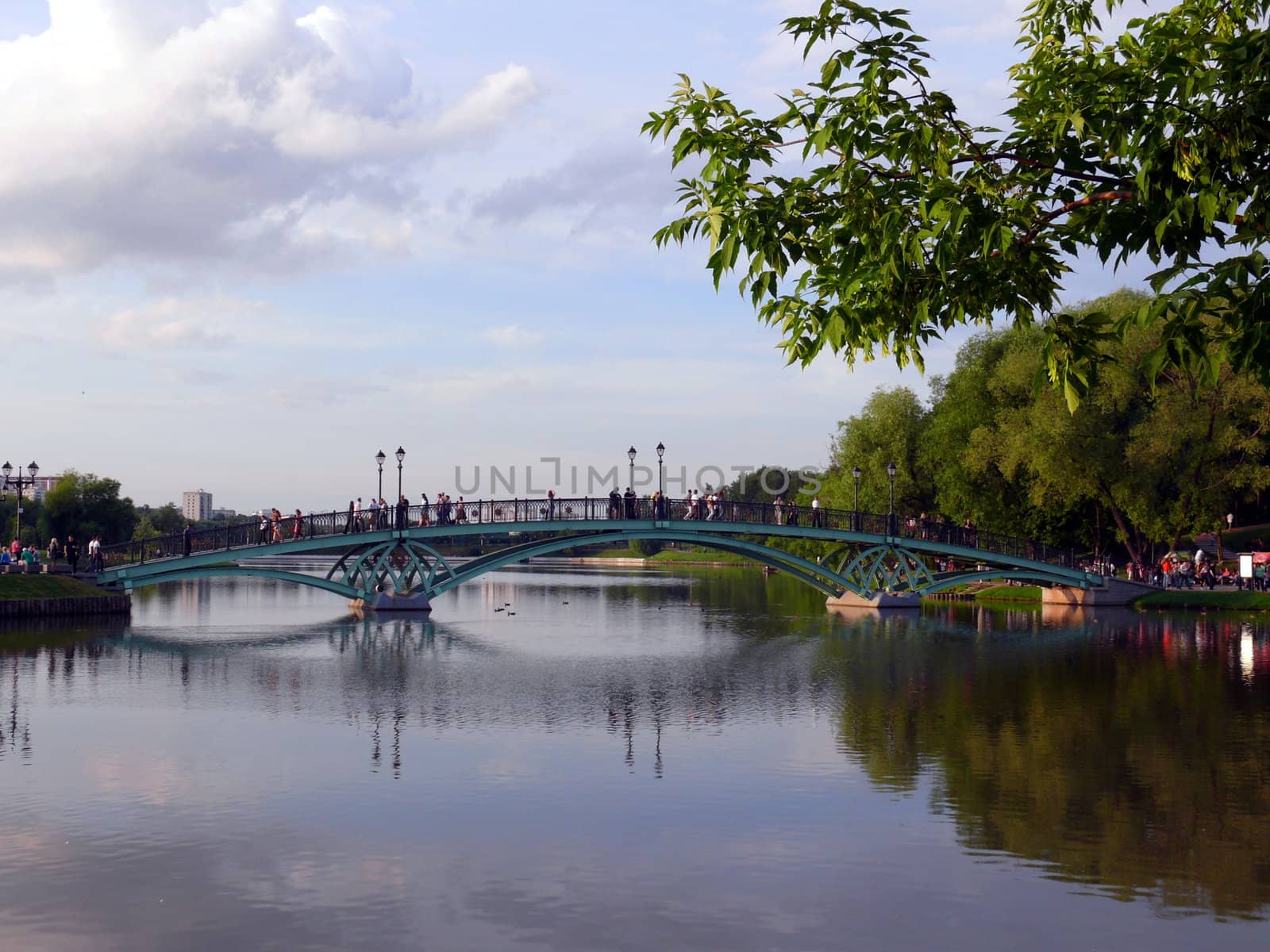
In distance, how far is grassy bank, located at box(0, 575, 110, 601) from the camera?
128 feet

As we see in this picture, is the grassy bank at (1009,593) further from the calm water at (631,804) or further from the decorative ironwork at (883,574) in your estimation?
the calm water at (631,804)

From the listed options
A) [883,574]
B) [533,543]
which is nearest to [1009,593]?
[883,574]

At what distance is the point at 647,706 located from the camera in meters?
21.8

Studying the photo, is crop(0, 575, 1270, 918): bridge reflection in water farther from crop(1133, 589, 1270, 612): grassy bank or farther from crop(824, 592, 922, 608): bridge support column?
crop(1133, 589, 1270, 612): grassy bank

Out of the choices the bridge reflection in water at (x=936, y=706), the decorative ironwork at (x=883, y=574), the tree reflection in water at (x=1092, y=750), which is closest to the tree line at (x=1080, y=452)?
the decorative ironwork at (x=883, y=574)

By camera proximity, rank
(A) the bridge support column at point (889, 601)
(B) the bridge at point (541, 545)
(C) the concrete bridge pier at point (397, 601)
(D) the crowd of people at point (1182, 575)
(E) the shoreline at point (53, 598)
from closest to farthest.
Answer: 1. (E) the shoreline at point (53, 598)
2. (B) the bridge at point (541, 545)
3. (C) the concrete bridge pier at point (397, 601)
4. (A) the bridge support column at point (889, 601)
5. (D) the crowd of people at point (1182, 575)

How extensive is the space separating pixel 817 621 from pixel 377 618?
15356 mm

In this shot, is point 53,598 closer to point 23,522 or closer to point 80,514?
point 80,514

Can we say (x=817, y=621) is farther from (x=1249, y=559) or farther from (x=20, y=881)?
(x=20, y=881)

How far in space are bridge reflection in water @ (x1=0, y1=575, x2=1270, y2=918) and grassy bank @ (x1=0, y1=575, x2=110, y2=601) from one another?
5.28 m

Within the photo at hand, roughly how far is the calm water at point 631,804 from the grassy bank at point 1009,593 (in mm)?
30187

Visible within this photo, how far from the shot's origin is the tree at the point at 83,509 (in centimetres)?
7819

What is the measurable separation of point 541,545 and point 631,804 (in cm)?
3079


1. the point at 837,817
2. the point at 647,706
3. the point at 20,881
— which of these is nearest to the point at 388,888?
the point at 20,881
